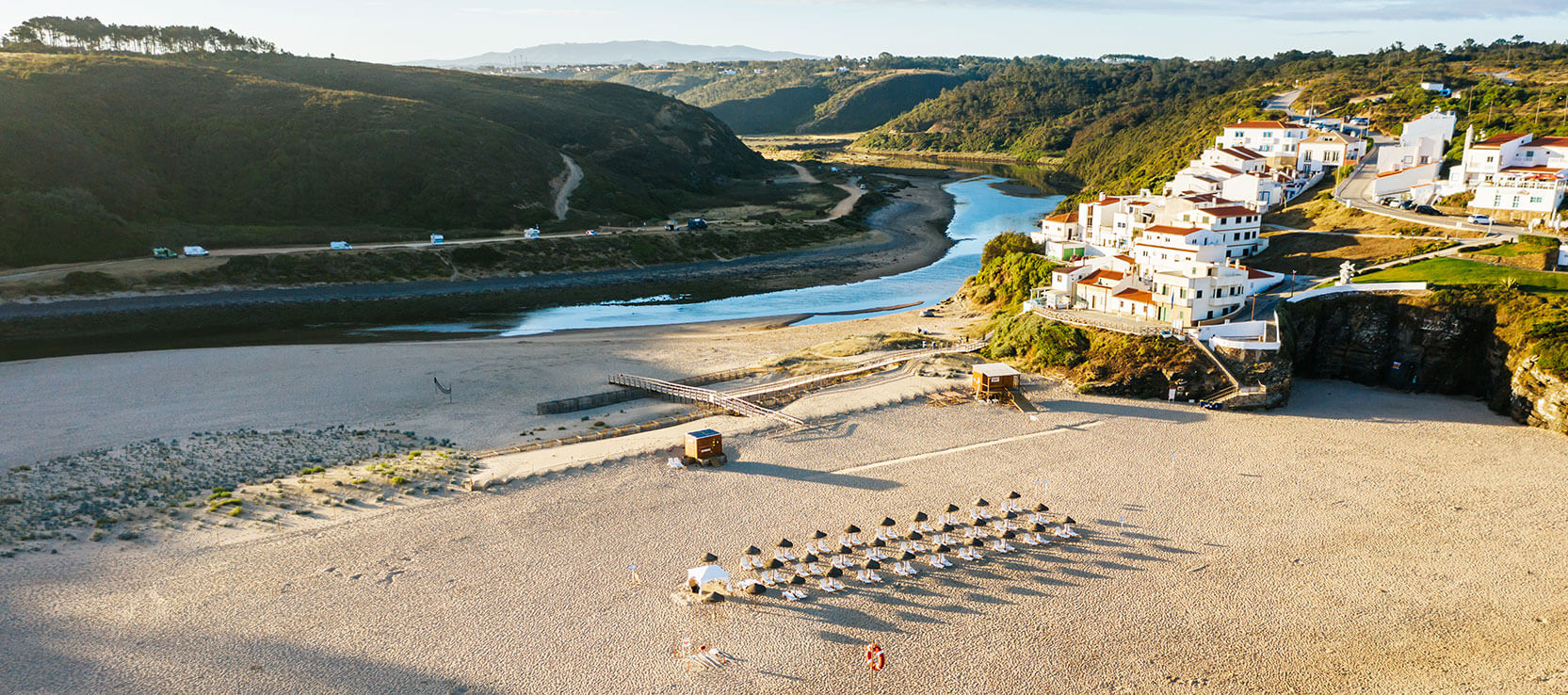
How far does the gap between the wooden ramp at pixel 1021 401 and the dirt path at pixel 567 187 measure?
68953mm

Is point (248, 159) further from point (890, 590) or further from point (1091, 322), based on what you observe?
point (890, 590)

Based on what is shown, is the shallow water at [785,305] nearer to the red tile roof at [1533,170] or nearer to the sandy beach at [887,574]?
the sandy beach at [887,574]

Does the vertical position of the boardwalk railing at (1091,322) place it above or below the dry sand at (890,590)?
above

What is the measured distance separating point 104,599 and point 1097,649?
2486 centimetres

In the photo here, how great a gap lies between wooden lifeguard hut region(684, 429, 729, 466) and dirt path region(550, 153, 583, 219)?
6987 centimetres

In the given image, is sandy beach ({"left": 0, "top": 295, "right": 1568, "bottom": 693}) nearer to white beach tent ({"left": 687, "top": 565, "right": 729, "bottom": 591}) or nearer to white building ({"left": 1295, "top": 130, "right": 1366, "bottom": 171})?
white beach tent ({"left": 687, "top": 565, "right": 729, "bottom": 591})

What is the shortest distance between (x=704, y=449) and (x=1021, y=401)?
14.6m

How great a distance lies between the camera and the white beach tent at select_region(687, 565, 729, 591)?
22.3 meters

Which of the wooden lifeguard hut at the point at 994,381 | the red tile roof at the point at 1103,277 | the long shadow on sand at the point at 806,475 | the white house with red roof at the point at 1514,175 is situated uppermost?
the white house with red roof at the point at 1514,175

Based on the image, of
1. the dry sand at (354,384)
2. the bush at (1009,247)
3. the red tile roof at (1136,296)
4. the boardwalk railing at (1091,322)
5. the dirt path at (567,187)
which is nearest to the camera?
the dry sand at (354,384)

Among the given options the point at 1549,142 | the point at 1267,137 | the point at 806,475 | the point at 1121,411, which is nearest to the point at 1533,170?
the point at 1549,142

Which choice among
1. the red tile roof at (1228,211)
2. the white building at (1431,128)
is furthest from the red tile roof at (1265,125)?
the red tile roof at (1228,211)

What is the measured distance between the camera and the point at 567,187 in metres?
105

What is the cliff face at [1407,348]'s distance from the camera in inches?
1437
